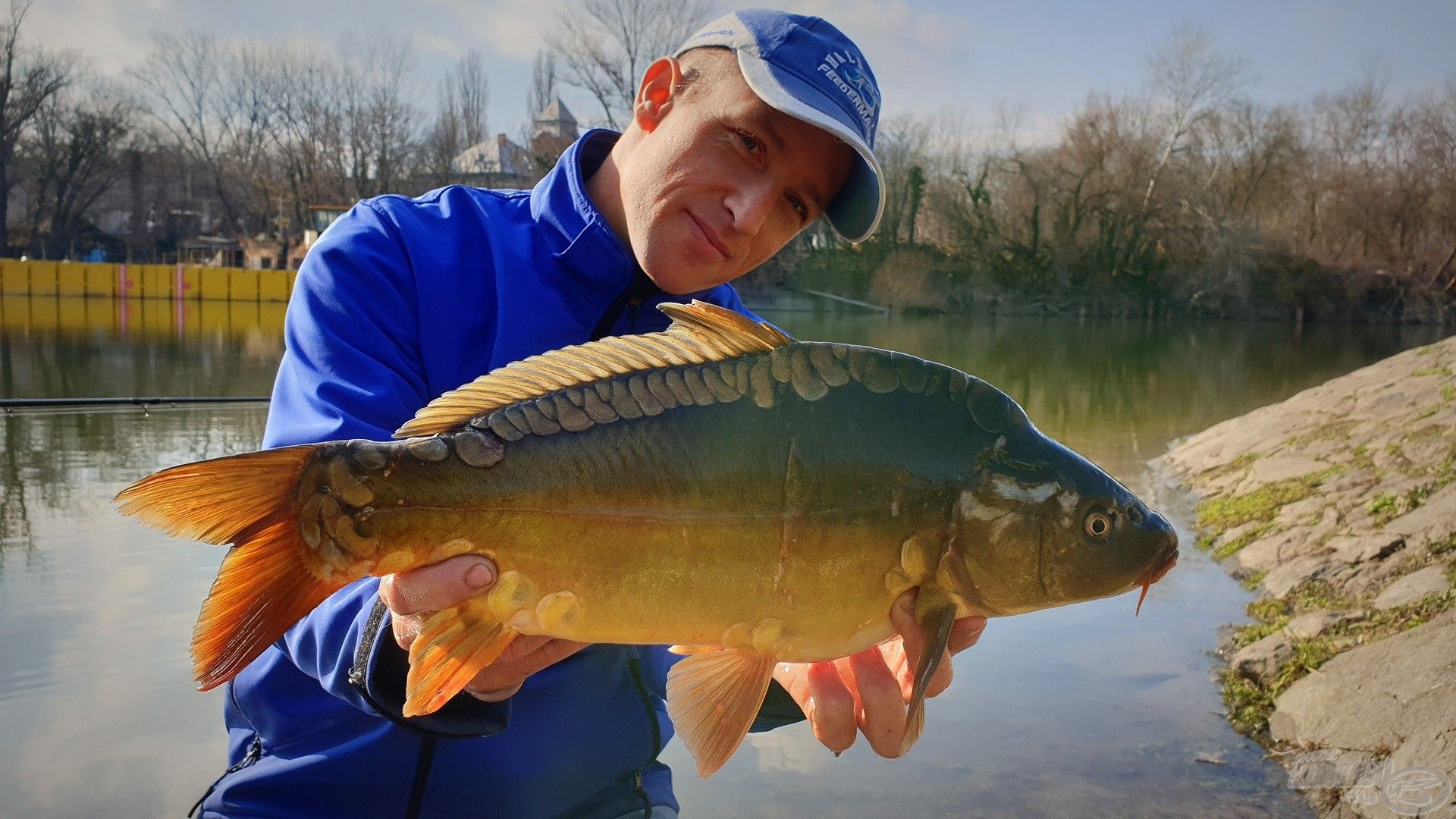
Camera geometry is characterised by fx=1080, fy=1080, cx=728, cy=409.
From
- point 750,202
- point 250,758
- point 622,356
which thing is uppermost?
point 750,202

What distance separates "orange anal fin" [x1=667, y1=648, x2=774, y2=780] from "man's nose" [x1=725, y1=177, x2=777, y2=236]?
107 cm

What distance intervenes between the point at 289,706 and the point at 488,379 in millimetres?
1012

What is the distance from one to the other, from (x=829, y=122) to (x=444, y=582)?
1.29 metres

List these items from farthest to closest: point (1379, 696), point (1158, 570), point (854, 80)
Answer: point (1379, 696), point (854, 80), point (1158, 570)

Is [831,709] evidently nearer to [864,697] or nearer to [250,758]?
[864,697]

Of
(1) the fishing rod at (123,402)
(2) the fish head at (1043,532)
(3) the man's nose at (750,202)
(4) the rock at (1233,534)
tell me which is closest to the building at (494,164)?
(1) the fishing rod at (123,402)

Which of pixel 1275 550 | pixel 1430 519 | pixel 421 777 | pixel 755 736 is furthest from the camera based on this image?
pixel 1275 550

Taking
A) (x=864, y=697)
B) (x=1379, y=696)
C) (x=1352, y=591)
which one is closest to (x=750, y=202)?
(x=864, y=697)

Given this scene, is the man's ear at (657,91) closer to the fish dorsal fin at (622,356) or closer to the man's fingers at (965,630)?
the fish dorsal fin at (622,356)

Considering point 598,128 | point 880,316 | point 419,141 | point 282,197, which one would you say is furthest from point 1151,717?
point 282,197

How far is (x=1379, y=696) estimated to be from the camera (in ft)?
Answer: 13.4

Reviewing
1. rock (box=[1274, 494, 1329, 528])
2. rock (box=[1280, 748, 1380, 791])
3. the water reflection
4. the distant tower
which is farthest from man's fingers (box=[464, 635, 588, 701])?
the distant tower

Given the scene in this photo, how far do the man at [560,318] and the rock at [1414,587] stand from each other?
3596mm

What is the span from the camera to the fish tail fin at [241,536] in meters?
1.46
